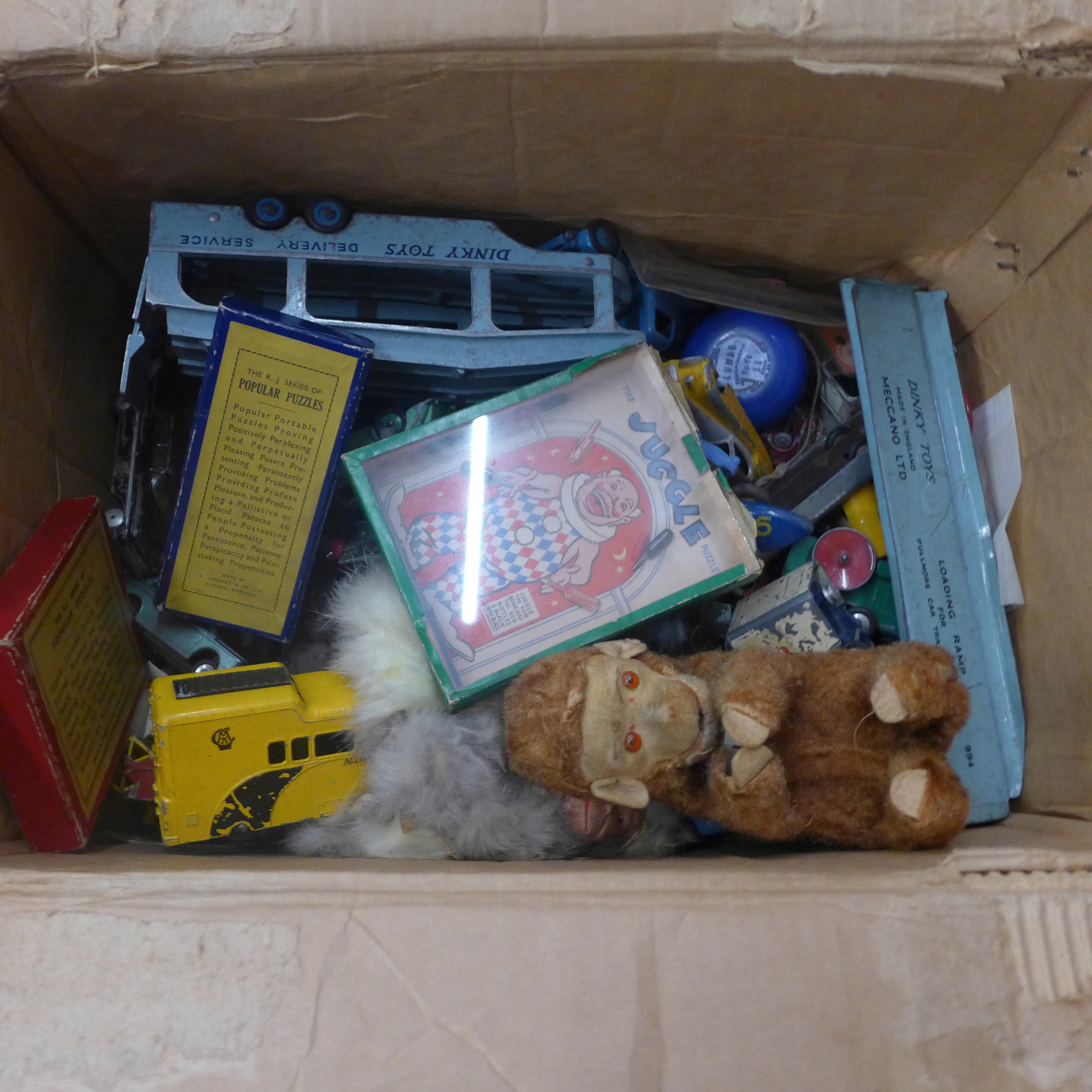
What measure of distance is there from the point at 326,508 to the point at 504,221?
0.38 metres

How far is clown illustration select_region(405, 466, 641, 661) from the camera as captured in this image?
0.86 meters

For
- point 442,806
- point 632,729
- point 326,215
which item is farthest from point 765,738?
point 326,215

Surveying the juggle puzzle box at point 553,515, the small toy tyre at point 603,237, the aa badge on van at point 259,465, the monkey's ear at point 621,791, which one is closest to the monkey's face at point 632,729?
the monkey's ear at point 621,791

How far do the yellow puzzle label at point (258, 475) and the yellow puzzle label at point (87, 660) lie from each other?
0.23 feet

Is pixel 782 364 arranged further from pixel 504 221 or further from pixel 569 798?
pixel 569 798

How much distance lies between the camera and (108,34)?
699mm

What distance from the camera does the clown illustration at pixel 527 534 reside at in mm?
865

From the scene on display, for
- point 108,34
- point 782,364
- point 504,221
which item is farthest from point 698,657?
point 108,34

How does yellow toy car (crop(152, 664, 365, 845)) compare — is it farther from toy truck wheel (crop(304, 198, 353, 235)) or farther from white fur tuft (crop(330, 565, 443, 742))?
toy truck wheel (crop(304, 198, 353, 235))

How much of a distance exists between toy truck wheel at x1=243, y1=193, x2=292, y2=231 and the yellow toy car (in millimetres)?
457

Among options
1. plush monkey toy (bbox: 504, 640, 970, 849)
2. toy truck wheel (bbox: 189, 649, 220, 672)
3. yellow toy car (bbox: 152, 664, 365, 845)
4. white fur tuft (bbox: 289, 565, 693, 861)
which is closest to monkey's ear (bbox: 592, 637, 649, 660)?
plush monkey toy (bbox: 504, 640, 970, 849)

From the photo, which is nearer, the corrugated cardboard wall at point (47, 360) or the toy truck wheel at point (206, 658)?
the corrugated cardboard wall at point (47, 360)

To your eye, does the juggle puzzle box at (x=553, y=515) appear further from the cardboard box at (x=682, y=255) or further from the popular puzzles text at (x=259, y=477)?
the cardboard box at (x=682, y=255)

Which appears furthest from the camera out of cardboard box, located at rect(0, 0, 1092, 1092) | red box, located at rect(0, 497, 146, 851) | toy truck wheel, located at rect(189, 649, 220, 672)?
toy truck wheel, located at rect(189, 649, 220, 672)
